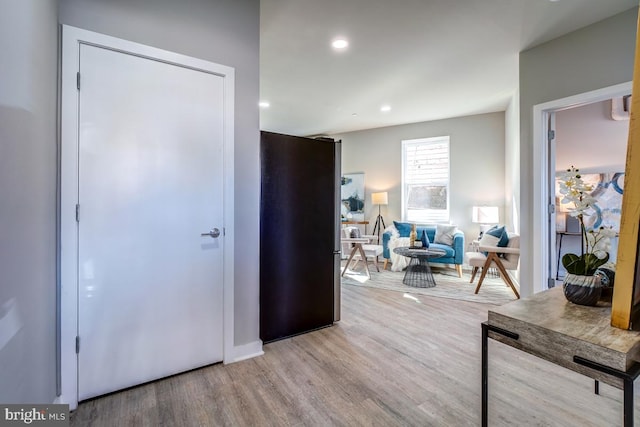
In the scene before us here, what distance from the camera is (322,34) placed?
2893mm

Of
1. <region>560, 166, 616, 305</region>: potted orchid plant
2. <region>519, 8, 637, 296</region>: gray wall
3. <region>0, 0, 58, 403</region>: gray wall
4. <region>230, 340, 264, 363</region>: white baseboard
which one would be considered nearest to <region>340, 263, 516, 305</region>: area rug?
<region>519, 8, 637, 296</region>: gray wall

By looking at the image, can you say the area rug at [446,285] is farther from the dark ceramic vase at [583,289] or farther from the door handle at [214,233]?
the door handle at [214,233]

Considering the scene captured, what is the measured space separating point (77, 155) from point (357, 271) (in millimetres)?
4505

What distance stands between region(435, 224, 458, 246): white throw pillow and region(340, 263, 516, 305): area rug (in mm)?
538

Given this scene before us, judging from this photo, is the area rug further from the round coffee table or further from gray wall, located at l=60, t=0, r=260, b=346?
gray wall, located at l=60, t=0, r=260, b=346

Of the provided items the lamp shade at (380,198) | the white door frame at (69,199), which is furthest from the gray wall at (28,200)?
the lamp shade at (380,198)

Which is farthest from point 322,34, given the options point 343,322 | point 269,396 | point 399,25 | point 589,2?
point 269,396

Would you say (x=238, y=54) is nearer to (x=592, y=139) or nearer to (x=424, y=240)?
(x=424, y=240)

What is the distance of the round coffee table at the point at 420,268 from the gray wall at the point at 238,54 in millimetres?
2812

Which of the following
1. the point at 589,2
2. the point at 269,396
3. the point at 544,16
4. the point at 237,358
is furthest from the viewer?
the point at 544,16

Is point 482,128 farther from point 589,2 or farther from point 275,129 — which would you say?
point 275,129

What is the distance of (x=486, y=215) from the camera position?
5273 millimetres

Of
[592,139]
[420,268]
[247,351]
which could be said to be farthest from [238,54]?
[592,139]

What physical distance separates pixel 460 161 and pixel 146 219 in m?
5.60
